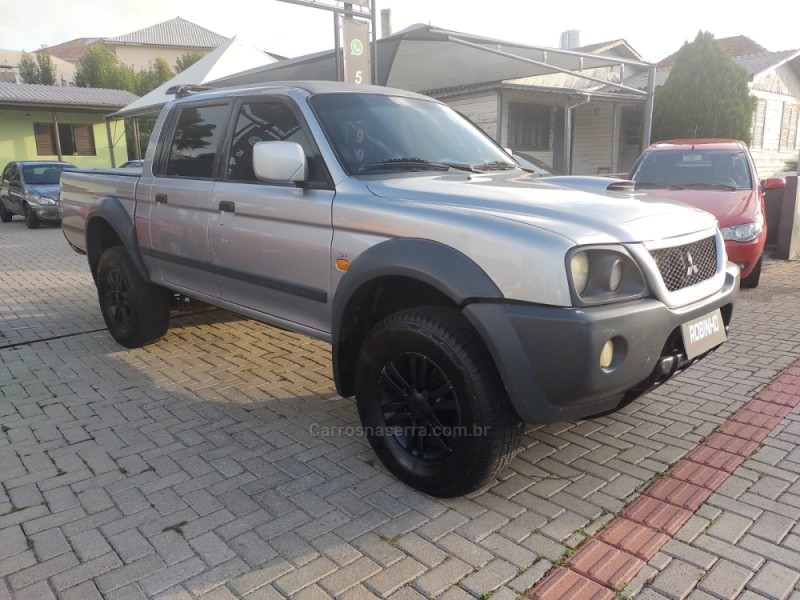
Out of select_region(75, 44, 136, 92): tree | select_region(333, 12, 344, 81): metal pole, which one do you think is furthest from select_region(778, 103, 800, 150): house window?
select_region(75, 44, 136, 92): tree

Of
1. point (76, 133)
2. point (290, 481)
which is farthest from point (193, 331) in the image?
point (76, 133)

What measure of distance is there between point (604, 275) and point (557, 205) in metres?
0.43

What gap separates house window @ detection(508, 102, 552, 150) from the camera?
19188mm

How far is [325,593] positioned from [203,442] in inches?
60.7

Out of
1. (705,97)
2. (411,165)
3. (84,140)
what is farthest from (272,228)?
(84,140)

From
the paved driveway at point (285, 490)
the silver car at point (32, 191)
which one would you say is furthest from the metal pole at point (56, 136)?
the paved driveway at point (285, 490)

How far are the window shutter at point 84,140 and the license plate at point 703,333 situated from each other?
2948 centimetres

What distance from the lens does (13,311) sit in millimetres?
6773

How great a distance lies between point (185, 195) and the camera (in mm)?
4227

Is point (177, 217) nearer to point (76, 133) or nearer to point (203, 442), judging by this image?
point (203, 442)

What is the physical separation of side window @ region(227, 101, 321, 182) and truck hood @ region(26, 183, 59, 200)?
43.5 ft

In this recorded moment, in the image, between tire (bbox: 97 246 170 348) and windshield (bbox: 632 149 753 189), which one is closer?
tire (bbox: 97 246 170 348)

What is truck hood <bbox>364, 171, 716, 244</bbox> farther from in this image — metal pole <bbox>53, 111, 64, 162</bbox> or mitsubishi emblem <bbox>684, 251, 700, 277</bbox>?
metal pole <bbox>53, 111, 64, 162</bbox>

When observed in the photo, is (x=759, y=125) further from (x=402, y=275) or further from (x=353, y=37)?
(x=402, y=275)
